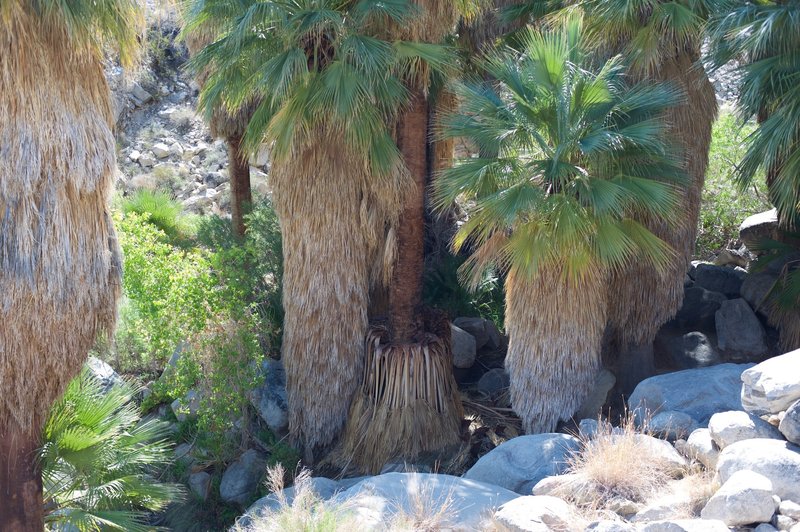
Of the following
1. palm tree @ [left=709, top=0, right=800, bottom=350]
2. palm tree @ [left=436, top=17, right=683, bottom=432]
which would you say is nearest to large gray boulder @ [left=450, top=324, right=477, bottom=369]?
palm tree @ [left=436, top=17, right=683, bottom=432]

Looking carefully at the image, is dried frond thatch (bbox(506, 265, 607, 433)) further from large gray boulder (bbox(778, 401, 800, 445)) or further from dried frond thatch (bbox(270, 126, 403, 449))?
large gray boulder (bbox(778, 401, 800, 445))

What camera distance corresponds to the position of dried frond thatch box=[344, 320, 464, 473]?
1090 cm

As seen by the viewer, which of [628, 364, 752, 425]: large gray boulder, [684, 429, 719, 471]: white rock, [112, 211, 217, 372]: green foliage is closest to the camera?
[684, 429, 719, 471]: white rock

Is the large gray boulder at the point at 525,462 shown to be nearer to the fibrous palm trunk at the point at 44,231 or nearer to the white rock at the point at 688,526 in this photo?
the white rock at the point at 688,526

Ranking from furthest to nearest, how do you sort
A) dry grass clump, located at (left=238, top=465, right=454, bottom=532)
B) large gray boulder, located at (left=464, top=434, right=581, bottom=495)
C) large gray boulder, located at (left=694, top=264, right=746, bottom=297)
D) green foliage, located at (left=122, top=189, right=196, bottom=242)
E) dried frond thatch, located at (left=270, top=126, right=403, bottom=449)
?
green foliage, located at (left=122, top=189, right=196, bottom=242), large gray boulder, located at (left=694, top=264, right=746, bottom=297), dried frond thatch, located at (left=270, top=126, right=403, bottom=449), large gray boulder, located at (left=464, top=434, right=581, bottom=495), dry grass clump, located at (left=238, top=465, right=454, bottom=532)

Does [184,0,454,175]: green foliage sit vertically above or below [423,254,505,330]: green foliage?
above

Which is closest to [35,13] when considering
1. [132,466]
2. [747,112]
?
[132,466]

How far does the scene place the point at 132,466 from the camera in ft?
29.4

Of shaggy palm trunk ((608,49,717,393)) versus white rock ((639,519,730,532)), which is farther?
shaggy palm trunk ((608,49,717,393))

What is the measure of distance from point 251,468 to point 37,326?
15.8 ft

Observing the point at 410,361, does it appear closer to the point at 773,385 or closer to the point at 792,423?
the point at 773,385

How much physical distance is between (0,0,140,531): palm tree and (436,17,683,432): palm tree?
11.8 ft

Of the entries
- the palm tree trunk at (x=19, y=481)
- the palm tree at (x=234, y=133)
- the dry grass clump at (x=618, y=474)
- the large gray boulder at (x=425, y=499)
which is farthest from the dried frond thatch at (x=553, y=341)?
the palm tree trunk at (x=19, y=481)

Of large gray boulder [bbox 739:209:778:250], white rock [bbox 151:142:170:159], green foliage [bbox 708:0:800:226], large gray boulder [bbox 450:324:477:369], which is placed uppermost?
white rock [bbox 151:142:170:159]
